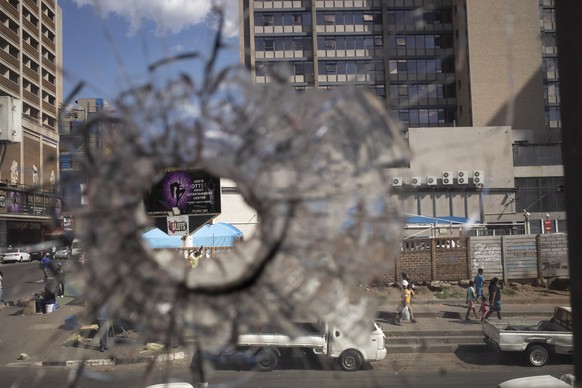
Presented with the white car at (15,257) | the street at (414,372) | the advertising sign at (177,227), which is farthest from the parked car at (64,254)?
the white car at (15,257)

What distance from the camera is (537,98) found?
1193 inches

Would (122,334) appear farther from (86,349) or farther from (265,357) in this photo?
(265,357)

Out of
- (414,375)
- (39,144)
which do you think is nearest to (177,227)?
(414,375)

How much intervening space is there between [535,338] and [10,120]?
8.61 m

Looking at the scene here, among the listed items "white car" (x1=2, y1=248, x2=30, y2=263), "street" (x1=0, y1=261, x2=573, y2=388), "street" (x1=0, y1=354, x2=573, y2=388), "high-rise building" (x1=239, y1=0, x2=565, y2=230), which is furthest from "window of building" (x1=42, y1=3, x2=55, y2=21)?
"white car" (x1=2, y1=248, x2=30, y2=263)

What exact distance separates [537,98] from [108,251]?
1316 inches

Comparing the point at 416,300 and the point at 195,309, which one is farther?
the point at 416,300

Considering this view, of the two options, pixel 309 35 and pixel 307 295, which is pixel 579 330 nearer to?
pixel 307 295

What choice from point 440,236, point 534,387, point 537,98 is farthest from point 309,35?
point 534,387

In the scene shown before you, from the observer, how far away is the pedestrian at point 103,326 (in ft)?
5.35

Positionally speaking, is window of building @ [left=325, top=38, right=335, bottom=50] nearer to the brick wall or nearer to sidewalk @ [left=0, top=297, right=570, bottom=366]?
the brick wall

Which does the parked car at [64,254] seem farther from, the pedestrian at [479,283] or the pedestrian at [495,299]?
the pedestrian at [479,283]

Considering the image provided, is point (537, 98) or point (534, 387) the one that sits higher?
point (537, 98)

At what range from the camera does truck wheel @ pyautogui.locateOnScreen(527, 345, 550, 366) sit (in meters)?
8.45
